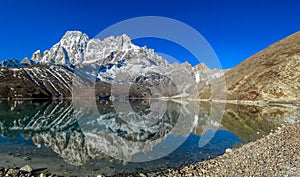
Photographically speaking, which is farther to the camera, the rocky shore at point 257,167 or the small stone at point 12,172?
the small stone at point 12,172

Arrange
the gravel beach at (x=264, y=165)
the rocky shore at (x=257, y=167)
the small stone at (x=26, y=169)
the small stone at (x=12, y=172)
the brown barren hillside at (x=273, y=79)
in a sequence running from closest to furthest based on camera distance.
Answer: the gravel beach at (x=264, y=165)
the rocky shore at (x=257, y=167)
the small stone at (x=12, y=172)
the small stone at (x=26, y=169)
the brown barren hillside at (x=273, y=79)

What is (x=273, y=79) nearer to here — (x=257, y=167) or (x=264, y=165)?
(x=264, y=165)

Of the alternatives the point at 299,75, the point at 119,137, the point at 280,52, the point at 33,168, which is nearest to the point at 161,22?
the point at 119,137

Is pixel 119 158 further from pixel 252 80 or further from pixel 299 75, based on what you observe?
pixel 252 80

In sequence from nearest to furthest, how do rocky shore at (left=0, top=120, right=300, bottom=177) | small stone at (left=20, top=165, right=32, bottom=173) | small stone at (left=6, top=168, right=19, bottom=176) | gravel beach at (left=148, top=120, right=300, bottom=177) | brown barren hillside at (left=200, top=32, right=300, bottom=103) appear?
gravel beach at (left=148, top=120, right=300, bottom=177)
rocky shore at (left=0, top=120, right=300, bottom=177)
small stone at (left=6, top=168, right=19, bottom=176)
small stone at (left=20, top=165, right=32, bottom=173)
brown barren hillside at (left=200, top=32, right=300, bottom=103)

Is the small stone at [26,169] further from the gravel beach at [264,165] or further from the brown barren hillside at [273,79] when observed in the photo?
the brown barren hillside at [273,79]

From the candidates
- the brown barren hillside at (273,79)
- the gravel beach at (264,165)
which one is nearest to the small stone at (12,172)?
the gravel beach at (264,165)

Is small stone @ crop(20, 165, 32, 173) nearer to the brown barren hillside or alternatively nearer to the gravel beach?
the gravel beach

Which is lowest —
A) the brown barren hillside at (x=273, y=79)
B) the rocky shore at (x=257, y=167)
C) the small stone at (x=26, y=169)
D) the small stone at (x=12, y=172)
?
the small stone at (x=12, y=172)

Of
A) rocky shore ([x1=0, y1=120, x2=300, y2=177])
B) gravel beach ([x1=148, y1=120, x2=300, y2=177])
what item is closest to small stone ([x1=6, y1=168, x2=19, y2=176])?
rocky shore ([x1=0, y1=120, x2=300, y2=177])
